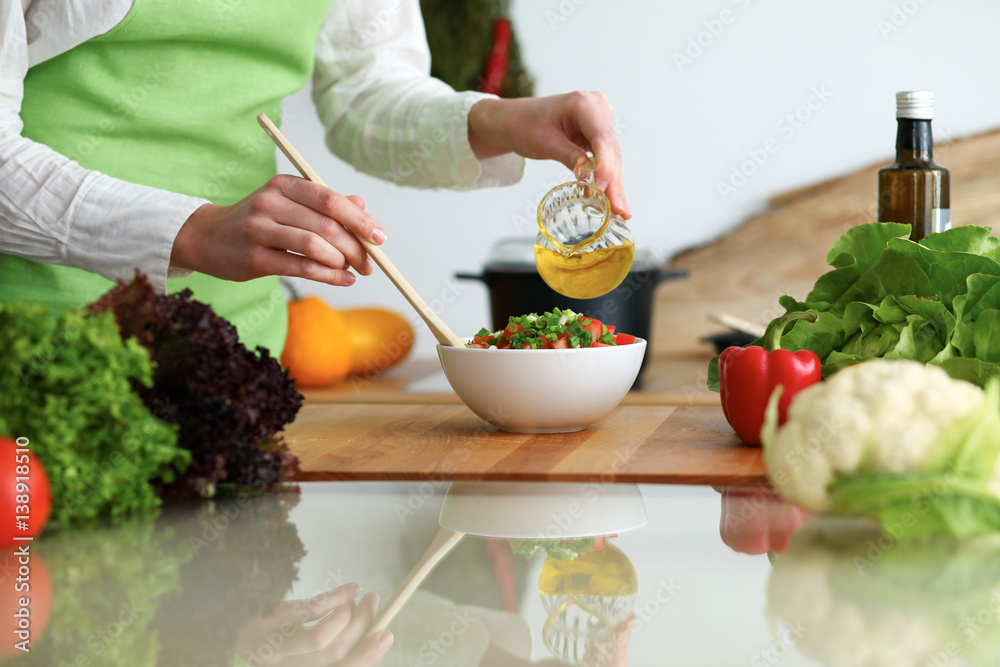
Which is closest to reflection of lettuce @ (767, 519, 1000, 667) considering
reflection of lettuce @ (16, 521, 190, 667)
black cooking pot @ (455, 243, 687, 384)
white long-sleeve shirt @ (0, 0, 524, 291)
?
reflection of lettuce @ (16, 521, 190, 667)

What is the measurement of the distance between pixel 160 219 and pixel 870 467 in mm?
750

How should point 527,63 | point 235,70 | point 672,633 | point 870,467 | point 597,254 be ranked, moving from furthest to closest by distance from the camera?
1. point 527,63
2. point 235,70
3. point 597,254
4. point 870,467
5. point 672,633

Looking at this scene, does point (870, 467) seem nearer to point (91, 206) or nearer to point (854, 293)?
point (854, 293)

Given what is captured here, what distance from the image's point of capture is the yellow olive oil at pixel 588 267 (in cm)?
112

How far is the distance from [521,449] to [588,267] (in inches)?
10.5

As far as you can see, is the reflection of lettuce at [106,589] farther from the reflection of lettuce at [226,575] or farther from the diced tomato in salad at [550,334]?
the diced tomato in salad at [550,334]

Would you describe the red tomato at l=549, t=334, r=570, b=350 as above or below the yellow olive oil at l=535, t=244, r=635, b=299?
below

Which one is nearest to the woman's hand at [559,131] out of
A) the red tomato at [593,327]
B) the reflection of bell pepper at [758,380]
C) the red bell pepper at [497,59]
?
the red tomato at [593,327]

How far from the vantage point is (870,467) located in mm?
640

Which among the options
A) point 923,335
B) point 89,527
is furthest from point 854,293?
point 89,527

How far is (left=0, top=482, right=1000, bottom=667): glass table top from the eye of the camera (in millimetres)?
496

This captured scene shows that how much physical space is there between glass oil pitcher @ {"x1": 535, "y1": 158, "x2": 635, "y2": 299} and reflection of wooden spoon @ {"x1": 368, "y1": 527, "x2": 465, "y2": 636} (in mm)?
486

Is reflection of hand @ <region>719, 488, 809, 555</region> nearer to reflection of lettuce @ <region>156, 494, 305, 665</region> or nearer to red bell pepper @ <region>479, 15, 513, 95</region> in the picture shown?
reflection of lettuce @ <region>156, 494, 305, 665</region>

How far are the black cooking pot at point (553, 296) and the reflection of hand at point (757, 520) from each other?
31.3 inches
